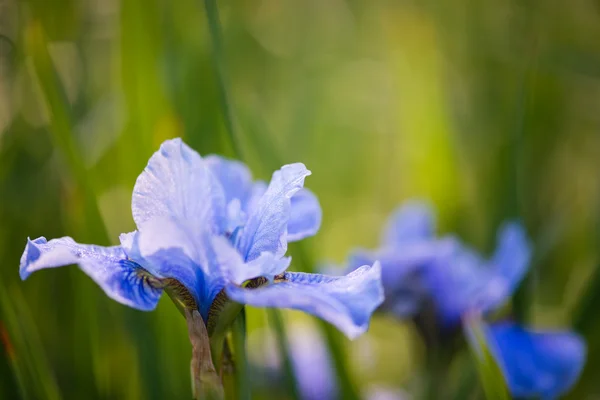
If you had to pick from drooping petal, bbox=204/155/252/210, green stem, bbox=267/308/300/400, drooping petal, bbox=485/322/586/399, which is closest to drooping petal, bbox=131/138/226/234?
drooping petal, bbox=204/155/252/210

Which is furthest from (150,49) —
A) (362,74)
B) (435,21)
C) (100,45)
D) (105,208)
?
(362,74)

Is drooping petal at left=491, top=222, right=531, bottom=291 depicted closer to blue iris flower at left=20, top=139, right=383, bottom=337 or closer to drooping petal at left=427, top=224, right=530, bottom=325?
drooping petal at left=427, top=224, right=530, bottom=325

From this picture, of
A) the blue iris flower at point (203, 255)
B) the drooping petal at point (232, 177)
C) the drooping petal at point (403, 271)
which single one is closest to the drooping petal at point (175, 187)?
the blue iris flower at point (203, 255)

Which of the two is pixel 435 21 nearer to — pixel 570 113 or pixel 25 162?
pixel 570 113

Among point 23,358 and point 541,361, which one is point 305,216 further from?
point 541,361

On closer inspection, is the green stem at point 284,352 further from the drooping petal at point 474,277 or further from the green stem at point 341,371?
the drooping petal at point 474,277

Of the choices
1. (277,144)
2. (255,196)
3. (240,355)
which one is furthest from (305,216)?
(277,144)
